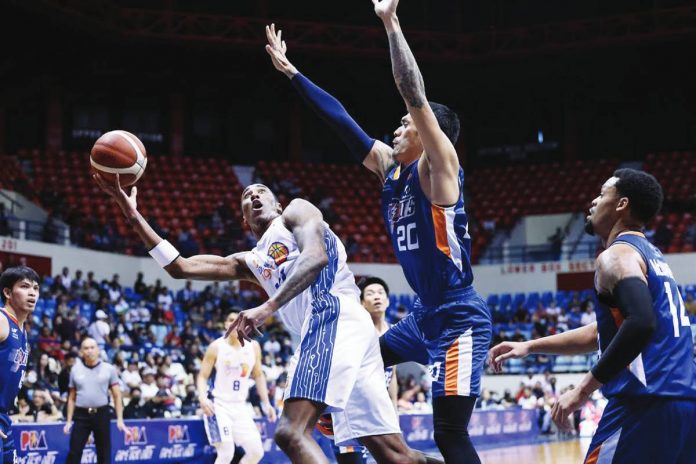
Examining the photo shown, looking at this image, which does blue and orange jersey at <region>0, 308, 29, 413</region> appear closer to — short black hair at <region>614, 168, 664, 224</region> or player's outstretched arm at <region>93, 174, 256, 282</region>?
player's outstretched arm at <region>93, 174, 256, 282</region>

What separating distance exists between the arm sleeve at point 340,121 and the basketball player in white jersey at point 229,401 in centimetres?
460

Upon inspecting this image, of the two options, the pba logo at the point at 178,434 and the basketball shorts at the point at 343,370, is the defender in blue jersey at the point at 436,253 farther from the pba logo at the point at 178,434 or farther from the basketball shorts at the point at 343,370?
the pba logo at the point at 178,434

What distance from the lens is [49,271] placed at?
824 inches

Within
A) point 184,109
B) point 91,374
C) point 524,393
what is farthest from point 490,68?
point 91,374

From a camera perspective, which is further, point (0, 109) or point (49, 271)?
point (0, 109)

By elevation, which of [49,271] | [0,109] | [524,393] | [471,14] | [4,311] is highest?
[471,14]

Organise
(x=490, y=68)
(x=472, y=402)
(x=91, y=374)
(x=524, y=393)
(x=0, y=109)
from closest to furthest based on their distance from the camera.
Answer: (x=472, y=402) → (x=91, y=374) → (x=524, y=393) → (x=0, y=109) → (x=490, y=68)

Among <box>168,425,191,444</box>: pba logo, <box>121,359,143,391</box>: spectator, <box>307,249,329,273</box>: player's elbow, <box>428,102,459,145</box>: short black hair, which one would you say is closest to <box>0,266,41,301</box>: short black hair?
<box>307,249,329,273</box>: player's elbow

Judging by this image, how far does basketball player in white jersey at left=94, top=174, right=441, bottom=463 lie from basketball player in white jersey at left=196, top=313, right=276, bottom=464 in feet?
14.5

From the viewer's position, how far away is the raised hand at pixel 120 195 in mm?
5230

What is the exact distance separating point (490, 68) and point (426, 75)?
188 centimetres

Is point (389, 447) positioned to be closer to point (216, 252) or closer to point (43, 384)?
point (43, 384)

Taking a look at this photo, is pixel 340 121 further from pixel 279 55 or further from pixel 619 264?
pixel 619 264

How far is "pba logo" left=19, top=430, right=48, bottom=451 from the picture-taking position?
10.1 meters
